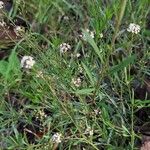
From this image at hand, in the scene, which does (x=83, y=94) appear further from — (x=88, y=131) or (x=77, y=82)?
(x=88, y=131)

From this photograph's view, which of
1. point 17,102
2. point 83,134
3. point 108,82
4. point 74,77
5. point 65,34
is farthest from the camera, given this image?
point 65,34

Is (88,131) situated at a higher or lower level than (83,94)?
lower

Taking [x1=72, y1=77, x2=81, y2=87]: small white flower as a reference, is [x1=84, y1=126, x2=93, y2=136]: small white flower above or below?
below

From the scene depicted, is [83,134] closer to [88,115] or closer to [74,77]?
[88,115]

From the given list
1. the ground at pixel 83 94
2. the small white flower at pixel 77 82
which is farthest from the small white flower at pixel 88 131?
the small white flower at pixel 77 82

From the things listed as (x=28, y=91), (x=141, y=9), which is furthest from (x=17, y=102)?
(x=141, y=9)

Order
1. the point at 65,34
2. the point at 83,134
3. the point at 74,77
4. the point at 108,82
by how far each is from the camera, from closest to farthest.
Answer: the point at 83,134 < the point at 74,77 < the point at 108,82 < the point at 65,34

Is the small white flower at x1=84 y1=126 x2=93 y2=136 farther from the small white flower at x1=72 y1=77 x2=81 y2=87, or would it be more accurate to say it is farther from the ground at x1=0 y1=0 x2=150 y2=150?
the small white flower at x1=72 y1=77 x2=81 y2=87

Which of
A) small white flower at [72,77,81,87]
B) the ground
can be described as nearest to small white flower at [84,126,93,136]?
the ground

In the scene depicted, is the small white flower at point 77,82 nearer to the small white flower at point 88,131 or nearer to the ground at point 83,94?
the ground at point 83,94

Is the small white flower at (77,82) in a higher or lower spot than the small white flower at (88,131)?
higher

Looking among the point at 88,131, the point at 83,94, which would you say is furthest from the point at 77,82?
the point at 88,131
